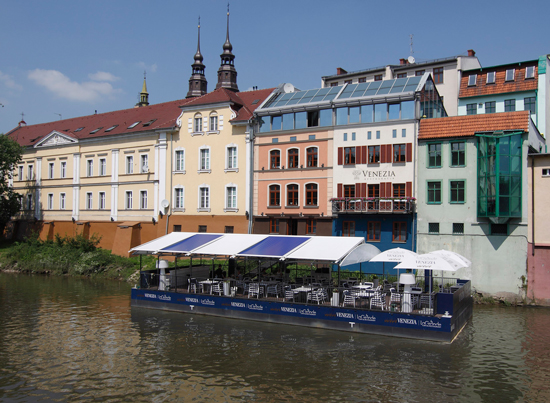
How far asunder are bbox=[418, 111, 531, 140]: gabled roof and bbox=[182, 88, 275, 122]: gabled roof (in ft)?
45.5

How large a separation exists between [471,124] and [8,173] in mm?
45254

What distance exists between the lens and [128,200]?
44625mm

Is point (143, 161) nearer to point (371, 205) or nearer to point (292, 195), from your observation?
point (292, 195)

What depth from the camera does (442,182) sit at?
30.7 meters

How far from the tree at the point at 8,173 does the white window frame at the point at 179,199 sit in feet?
63.2

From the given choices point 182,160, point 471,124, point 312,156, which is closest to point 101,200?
point 182,160

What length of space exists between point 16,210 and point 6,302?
83.8 feet

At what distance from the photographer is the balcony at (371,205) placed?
31078mm

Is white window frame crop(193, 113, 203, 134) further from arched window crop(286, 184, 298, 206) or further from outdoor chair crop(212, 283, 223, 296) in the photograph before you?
outdoor chair crop(212, 283, 223, 296)

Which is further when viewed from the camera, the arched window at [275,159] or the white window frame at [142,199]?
the white window frame at [142,199]

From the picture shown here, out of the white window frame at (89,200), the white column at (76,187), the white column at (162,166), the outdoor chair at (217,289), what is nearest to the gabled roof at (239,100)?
the white column at (162,166)

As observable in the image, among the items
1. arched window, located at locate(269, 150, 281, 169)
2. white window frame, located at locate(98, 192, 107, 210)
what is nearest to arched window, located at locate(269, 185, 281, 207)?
arched window, located at locate(269, 150, 281, 169)

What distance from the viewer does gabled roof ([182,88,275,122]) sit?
129 feet

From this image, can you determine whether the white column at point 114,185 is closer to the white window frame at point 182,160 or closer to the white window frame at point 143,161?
the white window frame at point 143,161
